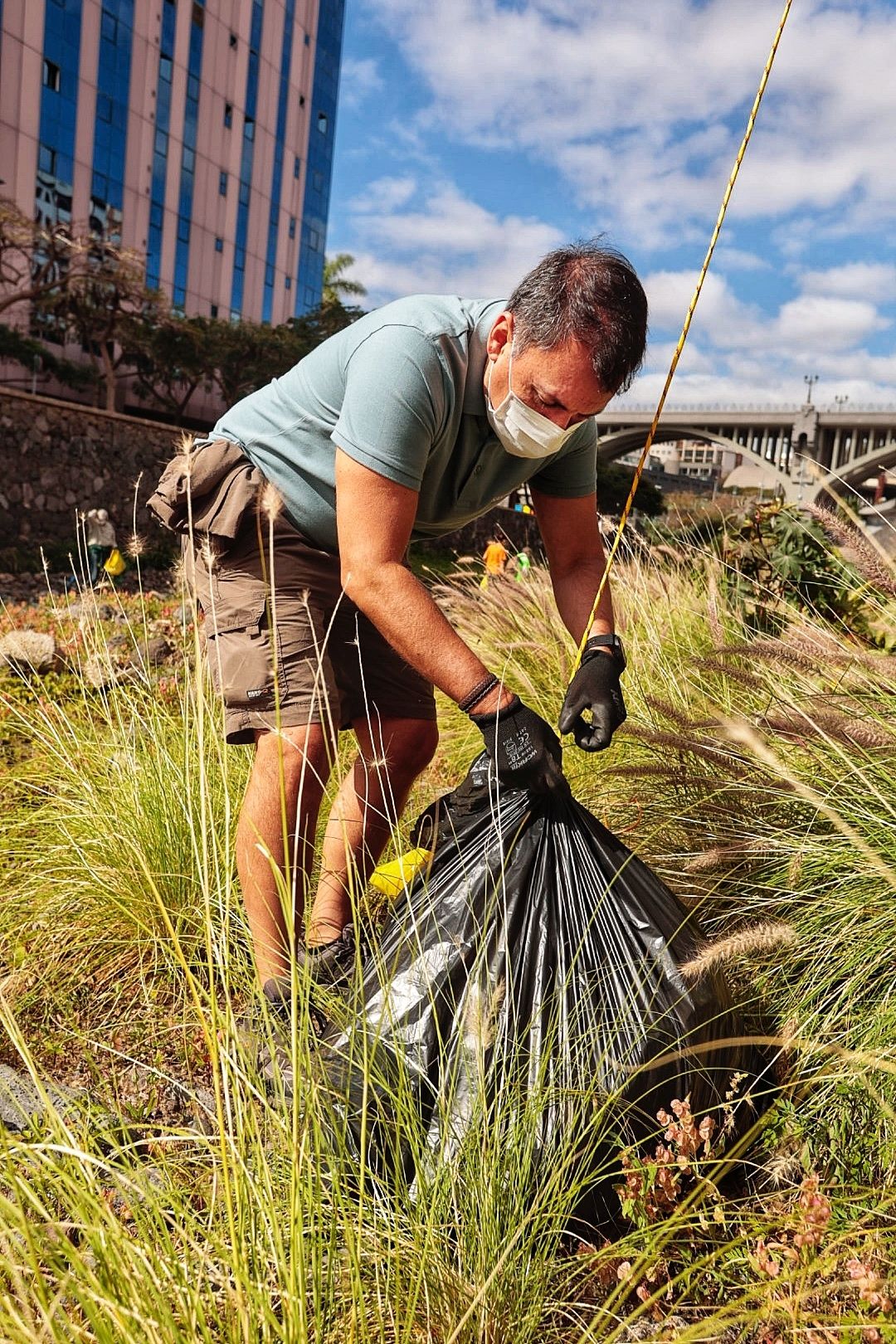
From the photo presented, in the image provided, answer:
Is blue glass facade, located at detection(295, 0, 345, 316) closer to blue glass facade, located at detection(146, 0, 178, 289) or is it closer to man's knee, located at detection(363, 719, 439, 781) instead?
blue glass facade, located at detection(146, 0, 178, 289)

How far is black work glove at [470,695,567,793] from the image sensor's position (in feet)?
5.93

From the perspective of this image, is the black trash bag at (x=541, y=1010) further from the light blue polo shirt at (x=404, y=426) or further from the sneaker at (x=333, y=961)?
the light blue polo shirt at (x=404, y=426)

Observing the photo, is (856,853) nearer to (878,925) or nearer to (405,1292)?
(878,925)

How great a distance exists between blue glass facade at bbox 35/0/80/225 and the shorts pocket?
28833mm

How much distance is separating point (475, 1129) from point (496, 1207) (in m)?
0.10

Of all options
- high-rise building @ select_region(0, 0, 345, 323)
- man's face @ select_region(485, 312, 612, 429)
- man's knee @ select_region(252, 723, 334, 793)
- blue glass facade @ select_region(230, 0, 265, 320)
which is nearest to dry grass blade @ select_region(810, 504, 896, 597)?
man's face @ select_region(485, 312, 612, 429)

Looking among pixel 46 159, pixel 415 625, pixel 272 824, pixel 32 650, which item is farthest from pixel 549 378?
pixel 46 159

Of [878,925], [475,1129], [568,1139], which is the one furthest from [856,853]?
[475,1129]

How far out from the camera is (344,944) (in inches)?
88.8

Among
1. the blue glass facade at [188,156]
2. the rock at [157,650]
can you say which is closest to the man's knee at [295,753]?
the rock at [157,650]

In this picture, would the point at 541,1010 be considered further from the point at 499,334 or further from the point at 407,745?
the point at 499,334

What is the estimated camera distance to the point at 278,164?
125 feet

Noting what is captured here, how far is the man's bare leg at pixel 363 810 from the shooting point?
2.32 metres

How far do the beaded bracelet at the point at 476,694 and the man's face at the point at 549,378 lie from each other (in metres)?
0.53
